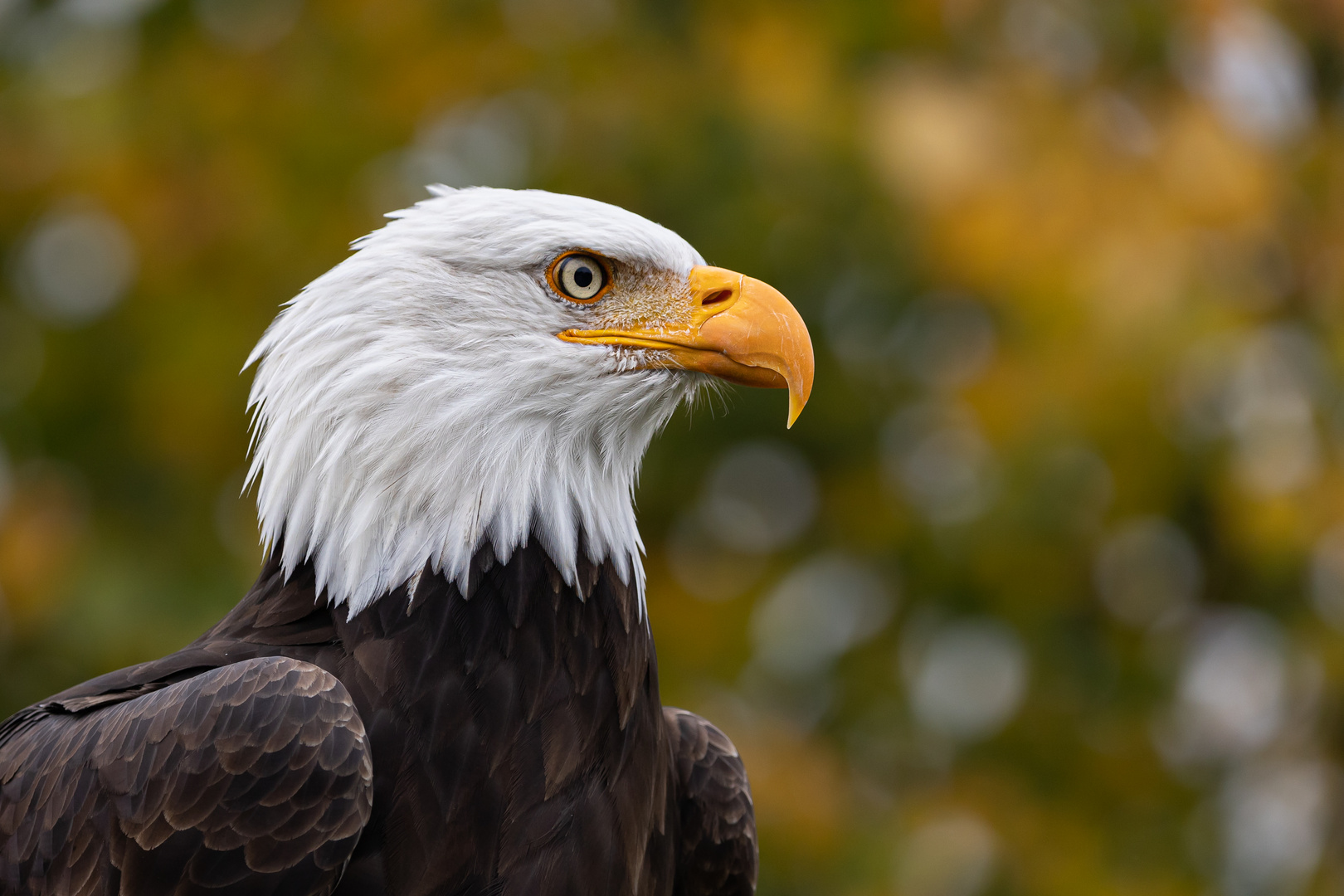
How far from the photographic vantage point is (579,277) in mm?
3604

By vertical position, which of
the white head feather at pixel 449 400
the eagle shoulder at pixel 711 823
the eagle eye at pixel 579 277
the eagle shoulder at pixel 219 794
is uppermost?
the eagle eye at pixel 579 277

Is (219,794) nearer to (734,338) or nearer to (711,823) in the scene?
(711,823)

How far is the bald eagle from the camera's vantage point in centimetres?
302

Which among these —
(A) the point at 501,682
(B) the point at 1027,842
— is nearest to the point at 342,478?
(A) the point at 501,682

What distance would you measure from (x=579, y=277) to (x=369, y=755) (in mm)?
1268

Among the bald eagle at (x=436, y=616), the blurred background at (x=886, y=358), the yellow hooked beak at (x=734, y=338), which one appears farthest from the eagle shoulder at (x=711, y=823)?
the blurred background at (x=886, y=358)

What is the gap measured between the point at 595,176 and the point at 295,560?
12.2 feet

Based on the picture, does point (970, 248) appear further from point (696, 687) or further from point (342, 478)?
point (342, 478)

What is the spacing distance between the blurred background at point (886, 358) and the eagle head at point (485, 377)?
268 centimetres

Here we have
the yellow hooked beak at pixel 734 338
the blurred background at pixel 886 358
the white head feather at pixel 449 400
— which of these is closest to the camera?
the white head feather at pixel 449 400

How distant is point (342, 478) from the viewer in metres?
3.41

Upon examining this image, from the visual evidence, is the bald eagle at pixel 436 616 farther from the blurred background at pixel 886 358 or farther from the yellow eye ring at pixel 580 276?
the blurred background at pixel 886 358

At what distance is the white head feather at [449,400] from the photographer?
134 inches

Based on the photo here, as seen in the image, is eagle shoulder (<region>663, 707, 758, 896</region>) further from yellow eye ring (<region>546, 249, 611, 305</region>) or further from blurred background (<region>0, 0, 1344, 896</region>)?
blurred background (<region>0, 0, 1344, 896</region>)
